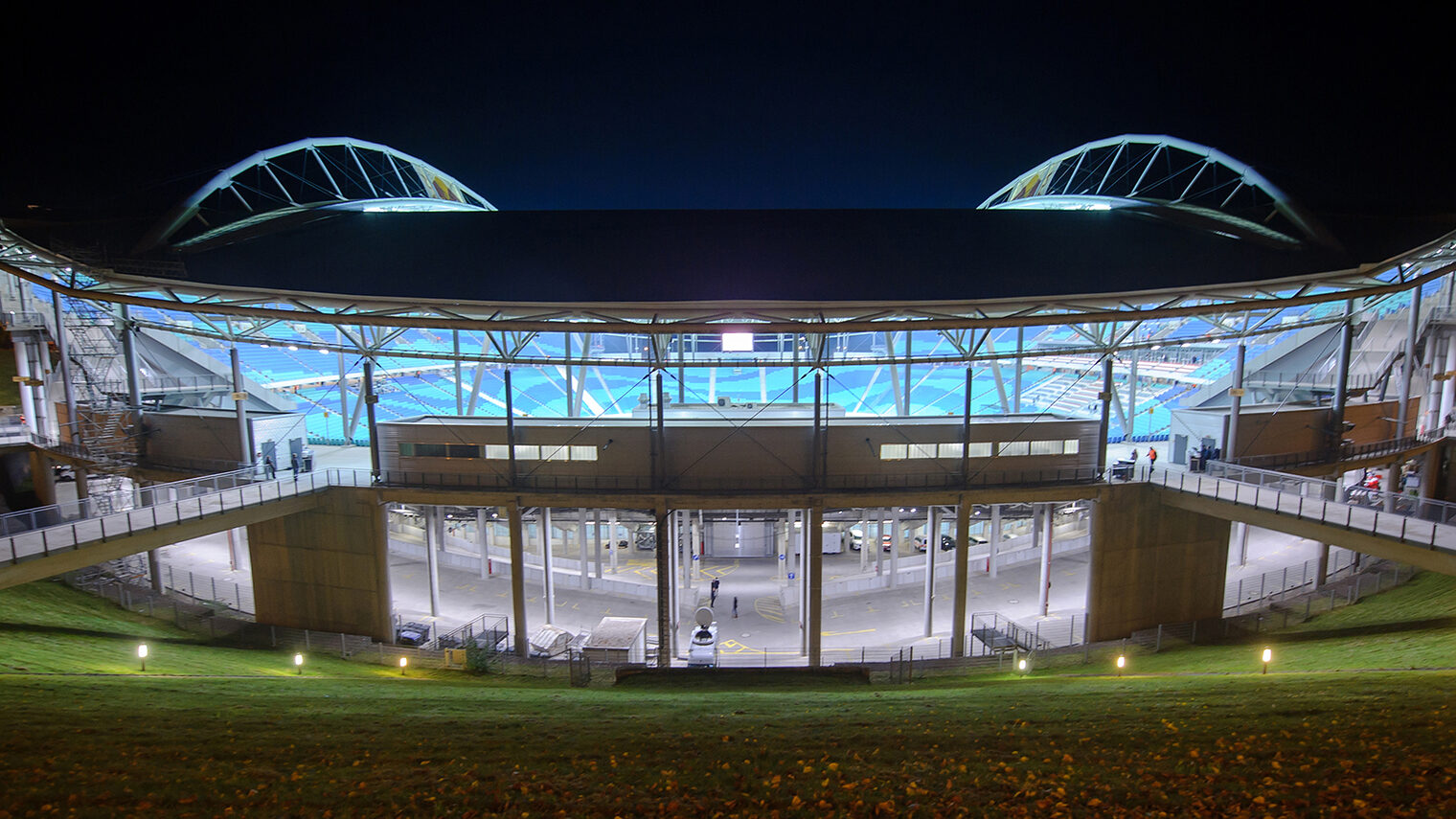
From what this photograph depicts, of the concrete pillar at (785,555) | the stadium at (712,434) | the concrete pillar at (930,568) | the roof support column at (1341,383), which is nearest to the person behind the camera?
the stadium at (712,434)

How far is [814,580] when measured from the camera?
20.5 m

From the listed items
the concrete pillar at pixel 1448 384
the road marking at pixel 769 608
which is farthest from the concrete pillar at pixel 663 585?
the concrete pillar at pixel 1448 384

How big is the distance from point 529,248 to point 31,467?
2808cm

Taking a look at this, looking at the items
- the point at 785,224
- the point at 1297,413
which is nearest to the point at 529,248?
the point at 785,224

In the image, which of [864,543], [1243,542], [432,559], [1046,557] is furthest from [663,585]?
[1243,542]

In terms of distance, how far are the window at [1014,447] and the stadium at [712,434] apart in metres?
0.23

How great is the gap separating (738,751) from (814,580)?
41.4 ft

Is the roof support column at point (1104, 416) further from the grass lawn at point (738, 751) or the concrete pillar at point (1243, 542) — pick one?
the concrete pillar at point (1243, 542)

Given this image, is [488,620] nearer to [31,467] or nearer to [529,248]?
[529,248]

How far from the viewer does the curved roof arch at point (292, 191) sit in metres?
21.8

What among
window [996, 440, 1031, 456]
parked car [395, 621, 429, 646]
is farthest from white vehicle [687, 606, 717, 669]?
window [996, 440, 1031, 456]

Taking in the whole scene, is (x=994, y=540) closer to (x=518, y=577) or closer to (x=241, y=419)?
(x=518, y=577)

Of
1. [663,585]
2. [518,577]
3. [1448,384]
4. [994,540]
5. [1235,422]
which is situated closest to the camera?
[663,585]

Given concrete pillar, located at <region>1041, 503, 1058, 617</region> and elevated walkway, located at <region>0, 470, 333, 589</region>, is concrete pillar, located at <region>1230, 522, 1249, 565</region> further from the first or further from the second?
elevated walkway, located at <region>0, 470, 333, 589</region>
